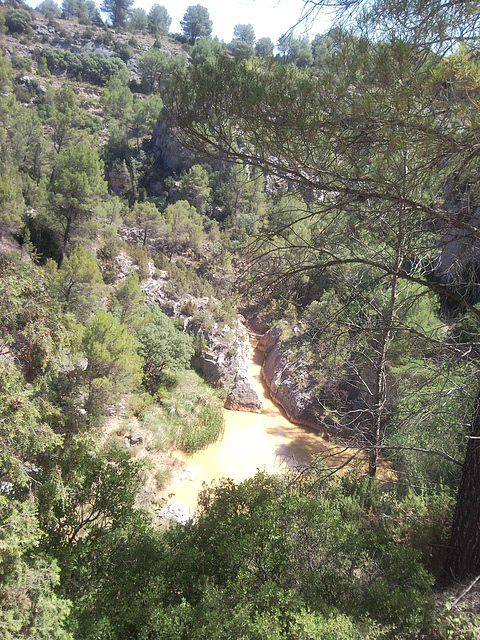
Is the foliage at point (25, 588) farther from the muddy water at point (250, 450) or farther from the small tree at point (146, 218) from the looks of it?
the small tree at point (146, 218)

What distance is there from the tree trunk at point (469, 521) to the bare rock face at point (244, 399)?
7.92 meters

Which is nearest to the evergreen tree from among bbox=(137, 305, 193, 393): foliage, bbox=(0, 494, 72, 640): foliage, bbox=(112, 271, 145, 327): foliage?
Answer: bbox=(112, 271, 145, 327): foliage

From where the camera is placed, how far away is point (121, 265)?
15.4m

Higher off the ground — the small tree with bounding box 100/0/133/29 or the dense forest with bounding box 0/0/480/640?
the small tree with bounding box 100/0/133/29

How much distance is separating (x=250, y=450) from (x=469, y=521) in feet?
21.8

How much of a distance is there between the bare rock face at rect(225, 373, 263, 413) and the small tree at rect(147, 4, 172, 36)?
6423cm

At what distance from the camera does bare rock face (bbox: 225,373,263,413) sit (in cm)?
1087

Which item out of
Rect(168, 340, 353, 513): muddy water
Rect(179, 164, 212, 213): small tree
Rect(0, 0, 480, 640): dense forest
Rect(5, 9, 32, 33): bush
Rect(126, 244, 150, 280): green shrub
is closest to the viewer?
Rect(0, 0, 480, 640): dense forest

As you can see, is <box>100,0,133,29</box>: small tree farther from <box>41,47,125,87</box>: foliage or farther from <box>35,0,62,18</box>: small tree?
<box>41,47,125,87</box>: foliage

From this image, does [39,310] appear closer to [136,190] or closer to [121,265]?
[121,265]

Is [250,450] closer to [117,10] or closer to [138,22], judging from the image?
[138,22]

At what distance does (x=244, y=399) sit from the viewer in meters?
10.9

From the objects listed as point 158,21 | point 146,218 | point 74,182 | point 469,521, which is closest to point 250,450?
point 469,521

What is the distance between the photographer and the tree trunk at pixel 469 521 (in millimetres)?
2879
